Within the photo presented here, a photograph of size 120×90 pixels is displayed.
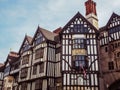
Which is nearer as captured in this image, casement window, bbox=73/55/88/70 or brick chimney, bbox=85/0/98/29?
casement window, bbox=73/55/88/70

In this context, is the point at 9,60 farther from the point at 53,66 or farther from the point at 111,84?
the point at 111,84

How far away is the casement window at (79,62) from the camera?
2696cm

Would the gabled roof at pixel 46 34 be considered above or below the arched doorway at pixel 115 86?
above

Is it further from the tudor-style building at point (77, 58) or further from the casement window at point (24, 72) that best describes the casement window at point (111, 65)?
the casement window at point (24, 72)

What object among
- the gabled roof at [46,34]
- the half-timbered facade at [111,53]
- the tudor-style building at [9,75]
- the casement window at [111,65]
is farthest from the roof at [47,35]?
the tudor-style building at [9,75]

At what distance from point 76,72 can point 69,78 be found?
4.26 feet

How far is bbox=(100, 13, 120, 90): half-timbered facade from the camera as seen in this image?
27.8 meters

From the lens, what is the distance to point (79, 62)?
27.3 meters

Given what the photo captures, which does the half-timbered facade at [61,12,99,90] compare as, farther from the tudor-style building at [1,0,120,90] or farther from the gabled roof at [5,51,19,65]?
the gabled roof at [5,51,19,65]

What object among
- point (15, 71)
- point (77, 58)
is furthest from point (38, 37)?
point (15, 71)

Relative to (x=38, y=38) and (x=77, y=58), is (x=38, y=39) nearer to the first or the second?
(x=38, y=38)

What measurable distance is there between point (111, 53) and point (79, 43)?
5162mm

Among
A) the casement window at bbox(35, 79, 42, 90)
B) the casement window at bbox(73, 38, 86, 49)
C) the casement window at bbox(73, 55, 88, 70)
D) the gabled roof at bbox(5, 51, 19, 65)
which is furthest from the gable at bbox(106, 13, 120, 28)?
the gabled roof at bbox(5, 51, 19, 65)

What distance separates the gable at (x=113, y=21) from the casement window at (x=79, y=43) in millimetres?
5185
